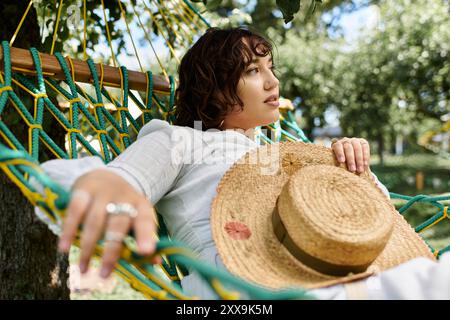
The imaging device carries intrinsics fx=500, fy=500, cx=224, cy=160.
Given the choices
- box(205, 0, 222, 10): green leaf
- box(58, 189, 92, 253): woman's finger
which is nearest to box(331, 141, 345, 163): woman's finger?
box(205, 0, 222, 10): green leaf

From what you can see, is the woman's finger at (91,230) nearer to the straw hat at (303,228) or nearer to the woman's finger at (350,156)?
the straw hat at (303,228)

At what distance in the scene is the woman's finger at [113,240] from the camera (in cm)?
66

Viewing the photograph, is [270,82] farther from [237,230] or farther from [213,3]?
[237,230]

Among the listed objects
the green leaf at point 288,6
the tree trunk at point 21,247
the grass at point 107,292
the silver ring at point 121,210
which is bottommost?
the grass at point 107,292

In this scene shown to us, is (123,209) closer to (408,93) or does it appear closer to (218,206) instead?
(218,206)

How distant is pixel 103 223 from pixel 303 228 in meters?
0.41

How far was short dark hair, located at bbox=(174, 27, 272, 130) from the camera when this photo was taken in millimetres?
1438

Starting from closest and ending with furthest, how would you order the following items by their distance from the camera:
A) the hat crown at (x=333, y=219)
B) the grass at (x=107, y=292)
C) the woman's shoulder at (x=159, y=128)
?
the hat crown at (x=333, y=219), the woman's shoulder at (x=159, y=128), the grass at (x=107, y=292)

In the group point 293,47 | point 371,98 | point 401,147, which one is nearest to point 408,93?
point 371,98

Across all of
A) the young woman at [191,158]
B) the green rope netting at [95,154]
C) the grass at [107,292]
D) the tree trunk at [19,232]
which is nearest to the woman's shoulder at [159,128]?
the young woman at [191,158]

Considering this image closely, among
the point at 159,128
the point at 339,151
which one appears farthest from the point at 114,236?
the point at 339,151

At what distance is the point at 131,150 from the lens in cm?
111

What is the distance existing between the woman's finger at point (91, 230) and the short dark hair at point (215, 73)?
791 mm

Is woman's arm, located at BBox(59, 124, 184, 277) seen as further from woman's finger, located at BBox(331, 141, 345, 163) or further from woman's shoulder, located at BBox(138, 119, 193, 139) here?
woman's finger, located at BBox(331, 141, 345, 163)
